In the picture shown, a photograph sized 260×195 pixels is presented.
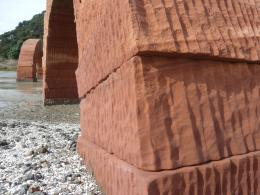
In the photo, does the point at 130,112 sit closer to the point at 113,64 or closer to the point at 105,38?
the point at 113,64

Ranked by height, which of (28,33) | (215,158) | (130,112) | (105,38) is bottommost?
(215,158)

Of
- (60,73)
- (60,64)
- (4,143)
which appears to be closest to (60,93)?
(60,73)

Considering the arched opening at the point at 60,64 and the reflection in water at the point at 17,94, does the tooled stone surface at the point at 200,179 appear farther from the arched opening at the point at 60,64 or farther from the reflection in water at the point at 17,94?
the reflection in water at the point at 17,94

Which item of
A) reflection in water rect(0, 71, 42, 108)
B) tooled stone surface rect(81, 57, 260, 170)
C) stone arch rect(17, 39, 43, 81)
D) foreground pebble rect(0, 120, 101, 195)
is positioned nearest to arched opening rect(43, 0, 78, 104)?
reflection in water rect(0, 71, 42, 108)

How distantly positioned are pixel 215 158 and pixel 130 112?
1.11 feet

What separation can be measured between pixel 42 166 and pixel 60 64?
634 centimetres

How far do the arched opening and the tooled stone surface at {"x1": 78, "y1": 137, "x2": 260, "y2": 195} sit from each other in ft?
23.1

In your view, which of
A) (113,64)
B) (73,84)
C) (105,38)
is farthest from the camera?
(73,84)

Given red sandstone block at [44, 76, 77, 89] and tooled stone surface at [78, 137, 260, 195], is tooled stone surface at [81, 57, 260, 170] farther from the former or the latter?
red sandstone block at [44, 76, 77, 89]

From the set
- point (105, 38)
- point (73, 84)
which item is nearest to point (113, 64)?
point (105, 38)

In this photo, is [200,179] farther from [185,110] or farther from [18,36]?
[18,36]

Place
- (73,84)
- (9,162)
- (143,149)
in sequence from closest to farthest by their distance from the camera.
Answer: (143,149) → (9,162) → (73,84)

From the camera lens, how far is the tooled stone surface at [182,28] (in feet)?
4.24

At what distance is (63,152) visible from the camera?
338 cm
